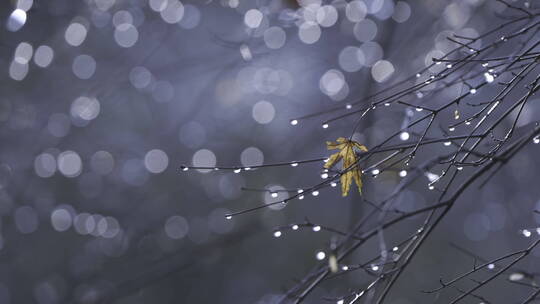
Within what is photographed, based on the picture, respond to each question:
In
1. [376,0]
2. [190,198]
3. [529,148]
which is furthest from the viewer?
[529,148]

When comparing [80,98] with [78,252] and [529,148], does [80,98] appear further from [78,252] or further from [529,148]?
[529,148]

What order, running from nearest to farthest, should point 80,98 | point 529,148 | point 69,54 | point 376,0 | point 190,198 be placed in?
point 376,0, point 80,98, point 69,54, point 190,198, point 529,148

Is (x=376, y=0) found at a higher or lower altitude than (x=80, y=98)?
higher

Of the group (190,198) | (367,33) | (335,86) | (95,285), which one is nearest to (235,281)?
(190,198)

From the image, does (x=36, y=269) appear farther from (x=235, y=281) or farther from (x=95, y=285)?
(x=235, y=281)

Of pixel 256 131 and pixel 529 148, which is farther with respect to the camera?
pixel 529 148

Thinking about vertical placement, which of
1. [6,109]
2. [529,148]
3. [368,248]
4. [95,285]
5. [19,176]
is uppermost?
[529,148]
